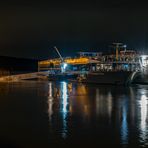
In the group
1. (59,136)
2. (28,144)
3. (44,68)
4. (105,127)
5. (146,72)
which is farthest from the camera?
(44,68)

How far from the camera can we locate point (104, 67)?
9306cm

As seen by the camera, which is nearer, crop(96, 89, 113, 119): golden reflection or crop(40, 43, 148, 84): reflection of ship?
crop(96, 89, 113, 119): golden reflection

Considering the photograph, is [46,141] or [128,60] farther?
[128,60]

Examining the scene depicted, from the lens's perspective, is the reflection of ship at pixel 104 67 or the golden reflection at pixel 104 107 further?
the reflection of ship at pixel 104 67

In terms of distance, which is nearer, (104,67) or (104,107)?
(104,107)

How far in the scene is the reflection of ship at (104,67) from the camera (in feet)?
253

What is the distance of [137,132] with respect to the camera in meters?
18.2

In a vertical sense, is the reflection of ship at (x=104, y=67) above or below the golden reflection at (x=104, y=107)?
above

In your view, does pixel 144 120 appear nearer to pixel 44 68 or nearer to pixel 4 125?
pixel 4 125

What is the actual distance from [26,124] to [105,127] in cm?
379

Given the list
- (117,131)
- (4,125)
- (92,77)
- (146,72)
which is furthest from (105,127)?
(92,77)

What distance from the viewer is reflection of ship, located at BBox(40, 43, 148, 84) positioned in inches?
3034

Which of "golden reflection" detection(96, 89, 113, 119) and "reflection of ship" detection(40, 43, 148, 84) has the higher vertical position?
"reflection of ship" detection(40, 43, 148, 84)

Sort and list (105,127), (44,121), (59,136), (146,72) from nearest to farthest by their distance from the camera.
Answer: (59,136) < (105,127) < (44,121) < (146,72)
